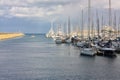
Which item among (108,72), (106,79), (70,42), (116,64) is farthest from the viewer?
(70,42)

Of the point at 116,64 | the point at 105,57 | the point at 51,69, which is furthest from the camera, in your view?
the point at 105,57

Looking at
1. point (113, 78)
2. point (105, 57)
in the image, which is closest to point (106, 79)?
point (113, 78)

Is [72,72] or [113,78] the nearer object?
[113,78]

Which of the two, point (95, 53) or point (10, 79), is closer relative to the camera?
point (10, 79)

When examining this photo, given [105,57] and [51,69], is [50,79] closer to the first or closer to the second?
[51,69]

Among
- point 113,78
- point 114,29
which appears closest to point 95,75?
point 113,78

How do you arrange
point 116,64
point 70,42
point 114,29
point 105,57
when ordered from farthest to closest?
point 70,42 → point 114,29 → point 105,57 → point 116,64

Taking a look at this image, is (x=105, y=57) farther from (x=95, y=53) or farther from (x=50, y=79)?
(x=50, y=79)

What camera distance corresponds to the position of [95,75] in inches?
2034

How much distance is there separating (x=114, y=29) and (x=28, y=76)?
225 ft

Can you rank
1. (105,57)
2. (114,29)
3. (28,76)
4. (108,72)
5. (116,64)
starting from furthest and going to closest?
(114,29) < (105,57) < (116,64) < (108,72) < (28,76)

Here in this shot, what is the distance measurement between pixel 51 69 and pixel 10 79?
1222 cm

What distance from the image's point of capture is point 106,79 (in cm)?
4794

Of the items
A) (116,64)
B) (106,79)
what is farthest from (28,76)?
(116,64)
